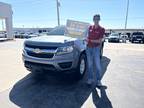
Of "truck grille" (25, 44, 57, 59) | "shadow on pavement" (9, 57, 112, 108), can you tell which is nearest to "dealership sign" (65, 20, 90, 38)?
"truck grille" (25, 44, 57, 59)

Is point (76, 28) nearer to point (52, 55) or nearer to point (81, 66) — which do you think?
point (81, 66)

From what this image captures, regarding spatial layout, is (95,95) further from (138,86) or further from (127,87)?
(138,86)

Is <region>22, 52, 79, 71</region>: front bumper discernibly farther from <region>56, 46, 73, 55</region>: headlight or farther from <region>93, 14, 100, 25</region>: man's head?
<region>93, 14, 100, 25</region>: man's head

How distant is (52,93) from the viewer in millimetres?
4996

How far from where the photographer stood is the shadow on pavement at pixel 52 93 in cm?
437

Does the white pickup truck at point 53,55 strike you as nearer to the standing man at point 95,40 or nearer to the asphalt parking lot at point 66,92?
the standing man at point 95,40

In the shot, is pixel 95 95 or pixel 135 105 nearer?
pixel 135 105

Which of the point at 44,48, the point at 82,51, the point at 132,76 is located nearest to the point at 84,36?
the point at 82,51

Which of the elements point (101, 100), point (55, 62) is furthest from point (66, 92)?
point (101, 100)

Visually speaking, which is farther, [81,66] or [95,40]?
[81,66]

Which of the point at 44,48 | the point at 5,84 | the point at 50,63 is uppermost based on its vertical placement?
the point at 44,48

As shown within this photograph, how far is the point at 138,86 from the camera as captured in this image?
564cm

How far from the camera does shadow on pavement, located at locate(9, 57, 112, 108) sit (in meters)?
4.37

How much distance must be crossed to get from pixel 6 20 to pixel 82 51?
80.8 feet
